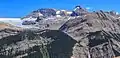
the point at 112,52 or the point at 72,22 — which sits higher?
the point at 72,22

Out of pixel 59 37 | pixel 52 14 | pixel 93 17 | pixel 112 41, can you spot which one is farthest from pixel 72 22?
pixel 52 14

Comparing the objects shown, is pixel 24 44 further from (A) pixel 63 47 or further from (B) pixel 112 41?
(B) pixel 112 41

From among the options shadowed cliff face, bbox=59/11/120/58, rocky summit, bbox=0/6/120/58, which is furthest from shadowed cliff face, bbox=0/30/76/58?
shadowed cliff face, bbox=59/11/120/58

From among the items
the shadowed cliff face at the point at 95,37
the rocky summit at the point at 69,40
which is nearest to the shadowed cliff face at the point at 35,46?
the rocky summit at the point at 69,40

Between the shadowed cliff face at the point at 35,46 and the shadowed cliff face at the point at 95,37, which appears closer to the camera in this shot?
the shadowed cliff face at the point at 35,46

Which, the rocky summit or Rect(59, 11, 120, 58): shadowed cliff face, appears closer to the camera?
the rocky summit

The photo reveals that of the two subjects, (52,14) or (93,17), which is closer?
(93,17)

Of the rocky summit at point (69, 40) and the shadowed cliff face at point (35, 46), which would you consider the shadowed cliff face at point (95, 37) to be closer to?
the rocky summit at point (69, 40)

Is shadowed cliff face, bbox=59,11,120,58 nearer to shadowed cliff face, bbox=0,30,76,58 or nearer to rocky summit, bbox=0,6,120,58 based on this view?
rocky summit, bbox=0,6,120,58
